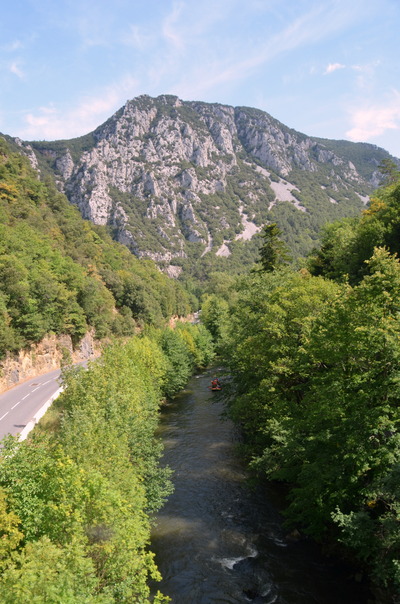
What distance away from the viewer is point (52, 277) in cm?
5509

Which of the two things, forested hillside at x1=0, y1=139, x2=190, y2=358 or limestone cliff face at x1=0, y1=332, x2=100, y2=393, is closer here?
limestone cliff face at x1=0, y1=332, x2=100, y2=393

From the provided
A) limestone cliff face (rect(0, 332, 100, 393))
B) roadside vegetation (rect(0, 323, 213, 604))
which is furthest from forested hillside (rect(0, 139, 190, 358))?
roadside vegetation (rect(0, 323, 213, 604))

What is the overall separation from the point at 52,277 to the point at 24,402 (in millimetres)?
26438

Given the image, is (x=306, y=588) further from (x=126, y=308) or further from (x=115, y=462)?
Result: (x=126, y=308)

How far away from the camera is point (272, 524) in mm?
21266

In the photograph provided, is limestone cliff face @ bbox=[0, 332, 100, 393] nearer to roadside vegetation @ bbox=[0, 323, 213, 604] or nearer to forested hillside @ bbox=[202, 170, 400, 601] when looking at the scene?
roadside vegetation @ bbox=[0, 323, 213, 604]

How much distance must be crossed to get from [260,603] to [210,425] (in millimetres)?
22463

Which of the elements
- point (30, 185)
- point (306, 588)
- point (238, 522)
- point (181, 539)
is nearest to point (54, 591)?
point (306, 588)

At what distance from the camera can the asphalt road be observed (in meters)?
26.0

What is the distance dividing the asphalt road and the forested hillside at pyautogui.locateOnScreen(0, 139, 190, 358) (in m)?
5.17

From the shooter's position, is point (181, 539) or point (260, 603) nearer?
point (260, 603)

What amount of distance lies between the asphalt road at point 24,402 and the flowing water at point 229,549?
1135cm

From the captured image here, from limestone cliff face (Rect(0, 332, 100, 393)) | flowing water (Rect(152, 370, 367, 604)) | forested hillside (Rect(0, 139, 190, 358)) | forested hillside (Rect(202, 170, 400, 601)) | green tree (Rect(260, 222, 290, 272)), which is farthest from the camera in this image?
green tree (Rect(260, 222, 290, 272))

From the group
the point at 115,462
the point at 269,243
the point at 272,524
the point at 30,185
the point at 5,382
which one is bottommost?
the point at 272,524
